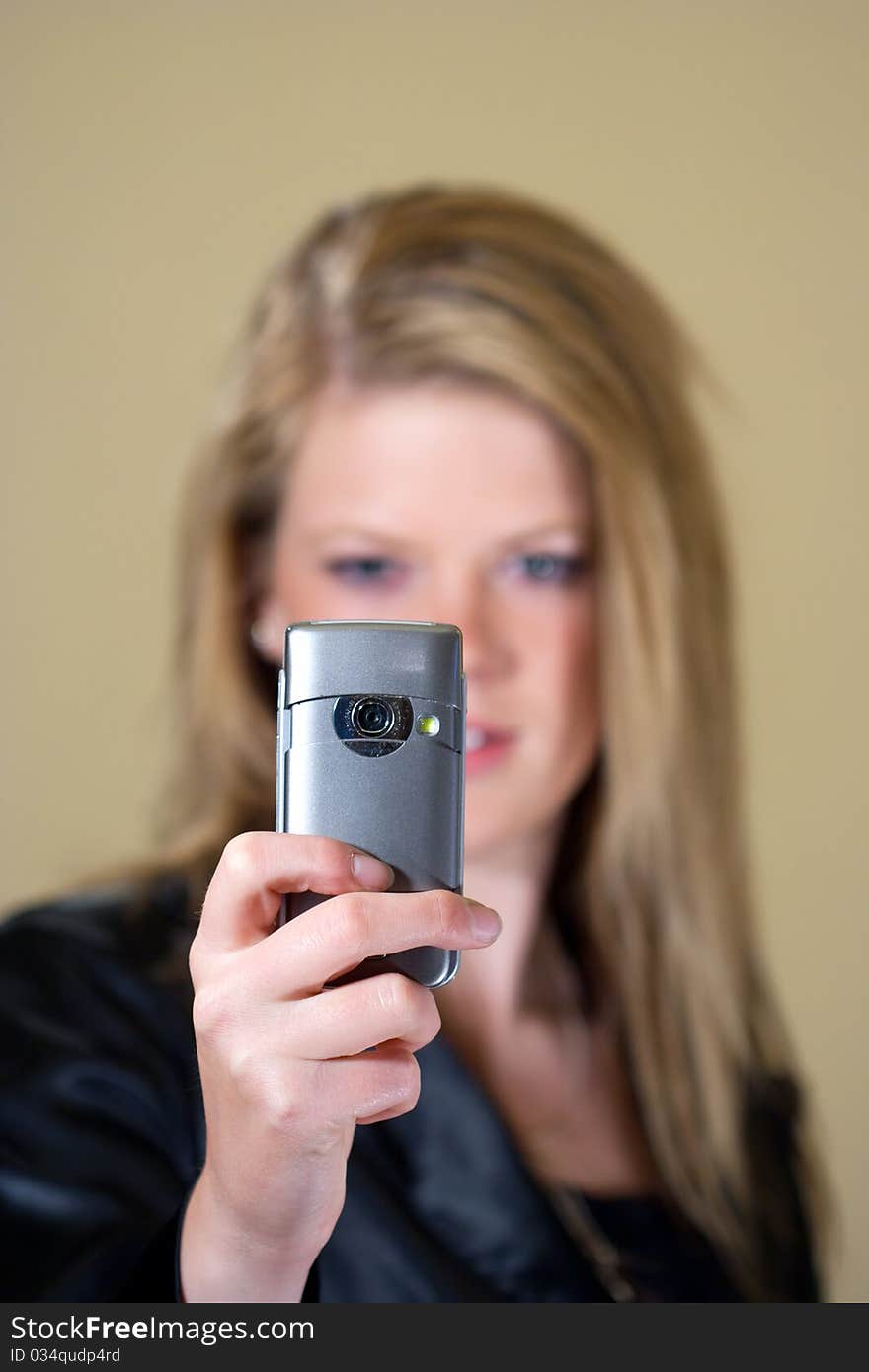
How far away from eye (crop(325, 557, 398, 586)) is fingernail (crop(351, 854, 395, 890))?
34 cm

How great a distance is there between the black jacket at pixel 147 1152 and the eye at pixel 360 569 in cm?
17

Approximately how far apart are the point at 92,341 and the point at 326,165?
21 centimetres

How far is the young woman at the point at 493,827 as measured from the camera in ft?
1.47

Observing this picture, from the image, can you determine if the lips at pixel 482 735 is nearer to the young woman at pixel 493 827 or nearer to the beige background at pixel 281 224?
the young woman at pixel 493 827

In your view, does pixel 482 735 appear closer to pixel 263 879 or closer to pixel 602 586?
pixel 602 586

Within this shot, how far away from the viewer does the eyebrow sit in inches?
22.5

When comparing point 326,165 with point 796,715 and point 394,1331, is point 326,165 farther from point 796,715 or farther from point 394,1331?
point 394,1331

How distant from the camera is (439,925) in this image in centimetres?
23

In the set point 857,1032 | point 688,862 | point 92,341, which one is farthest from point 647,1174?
point 92,341

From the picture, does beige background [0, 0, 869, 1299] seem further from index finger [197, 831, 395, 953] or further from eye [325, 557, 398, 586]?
index finger [197, 831, 395, 953]

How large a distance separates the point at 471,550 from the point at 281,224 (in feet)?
1.37

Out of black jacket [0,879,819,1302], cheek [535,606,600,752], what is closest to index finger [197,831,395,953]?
black jacket [0,879,819,1302]

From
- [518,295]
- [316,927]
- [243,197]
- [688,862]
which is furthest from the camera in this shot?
[243,197]

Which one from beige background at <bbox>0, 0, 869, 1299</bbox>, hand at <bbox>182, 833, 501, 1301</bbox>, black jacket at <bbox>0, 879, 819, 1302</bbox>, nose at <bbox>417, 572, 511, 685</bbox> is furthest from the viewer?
beige background at <bbox>0, 0, 869, 1299</bbox>
